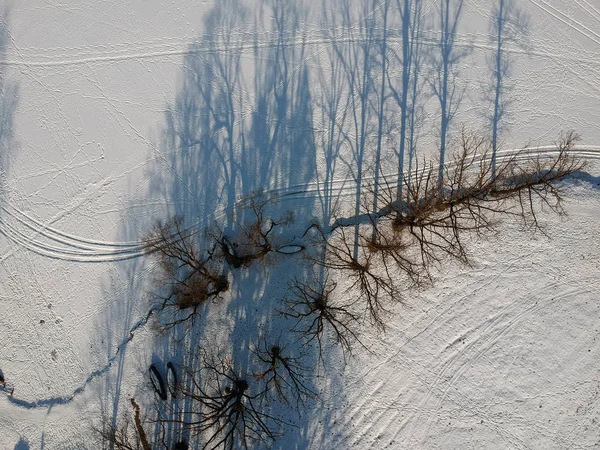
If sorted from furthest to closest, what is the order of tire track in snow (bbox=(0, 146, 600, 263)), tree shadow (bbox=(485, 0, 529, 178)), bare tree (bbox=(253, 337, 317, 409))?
tree shadow (bbox=(485, 0, 529, 178)), tire track in snow (bbox=(0, 146, 600, 263)), bare tree (bbox=(253, 337, 317, 409))

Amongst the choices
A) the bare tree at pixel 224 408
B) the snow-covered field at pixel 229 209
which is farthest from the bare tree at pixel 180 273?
the bare tree at pixel 224 408

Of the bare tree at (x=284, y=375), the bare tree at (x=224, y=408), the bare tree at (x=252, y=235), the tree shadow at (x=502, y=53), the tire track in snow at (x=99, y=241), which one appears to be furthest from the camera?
the tree shadow at (x=502, y=53)

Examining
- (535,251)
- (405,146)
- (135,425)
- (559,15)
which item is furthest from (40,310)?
(559,15)

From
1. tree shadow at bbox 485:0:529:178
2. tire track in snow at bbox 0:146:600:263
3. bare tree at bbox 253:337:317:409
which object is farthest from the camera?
tree shadow at bbox 485:0:529:178

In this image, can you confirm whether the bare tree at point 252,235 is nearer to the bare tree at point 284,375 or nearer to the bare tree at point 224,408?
the bare tree at point 284,375

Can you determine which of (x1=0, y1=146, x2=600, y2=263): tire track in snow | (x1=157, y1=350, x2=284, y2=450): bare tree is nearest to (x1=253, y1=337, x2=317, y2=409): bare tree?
(x1=157, y1=350, x2=284, y2=450): bare tree

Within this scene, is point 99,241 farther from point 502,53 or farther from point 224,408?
point 502,53

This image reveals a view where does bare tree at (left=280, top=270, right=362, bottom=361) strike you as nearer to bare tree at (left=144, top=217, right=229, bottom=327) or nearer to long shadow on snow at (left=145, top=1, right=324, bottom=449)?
long shadow on snow at (left=145, top=1, right=324, bottom=449)

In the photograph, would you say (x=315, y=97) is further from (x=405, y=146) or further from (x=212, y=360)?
(x=212, y=360)

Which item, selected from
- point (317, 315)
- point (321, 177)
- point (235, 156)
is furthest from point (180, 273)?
point (321, 177)
